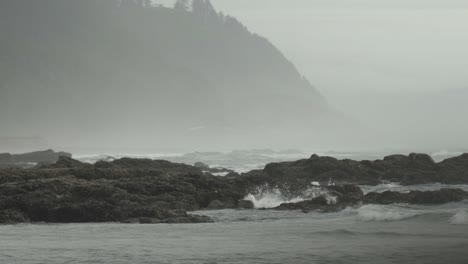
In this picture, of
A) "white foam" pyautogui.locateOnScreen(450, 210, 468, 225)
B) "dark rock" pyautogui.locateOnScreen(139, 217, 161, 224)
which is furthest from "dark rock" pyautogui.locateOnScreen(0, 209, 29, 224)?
"white foam" pyautogui.locateOnScreen(450, 210, 468, 225)

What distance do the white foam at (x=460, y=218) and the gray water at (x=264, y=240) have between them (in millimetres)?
32

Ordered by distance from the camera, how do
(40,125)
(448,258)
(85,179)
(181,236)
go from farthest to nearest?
(40,125) < (85,179) < (181,236) < (448,258)

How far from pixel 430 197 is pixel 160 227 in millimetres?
11596

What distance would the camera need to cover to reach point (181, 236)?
2189 centimetres

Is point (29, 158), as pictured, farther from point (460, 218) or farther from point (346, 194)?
point (460, 218)

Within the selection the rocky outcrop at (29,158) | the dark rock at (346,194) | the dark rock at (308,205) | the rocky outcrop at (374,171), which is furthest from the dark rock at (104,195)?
the rocky outcrop at (29,158)

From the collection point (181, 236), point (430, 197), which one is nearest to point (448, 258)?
point (181, 236)

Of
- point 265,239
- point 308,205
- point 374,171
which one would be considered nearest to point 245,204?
point 308,205

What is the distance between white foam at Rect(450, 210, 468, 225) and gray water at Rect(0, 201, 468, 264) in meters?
0.03

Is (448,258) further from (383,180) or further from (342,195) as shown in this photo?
(383,180)

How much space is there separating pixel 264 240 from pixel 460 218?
712cm

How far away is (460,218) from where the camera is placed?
79.3 ft

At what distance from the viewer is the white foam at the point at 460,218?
2398cm

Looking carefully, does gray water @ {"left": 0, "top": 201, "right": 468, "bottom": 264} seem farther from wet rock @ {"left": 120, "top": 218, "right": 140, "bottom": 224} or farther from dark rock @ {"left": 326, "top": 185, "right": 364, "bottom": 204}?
dark rock @ {"left": 326, "top": 185, "right": 364, "bottom": 204}
